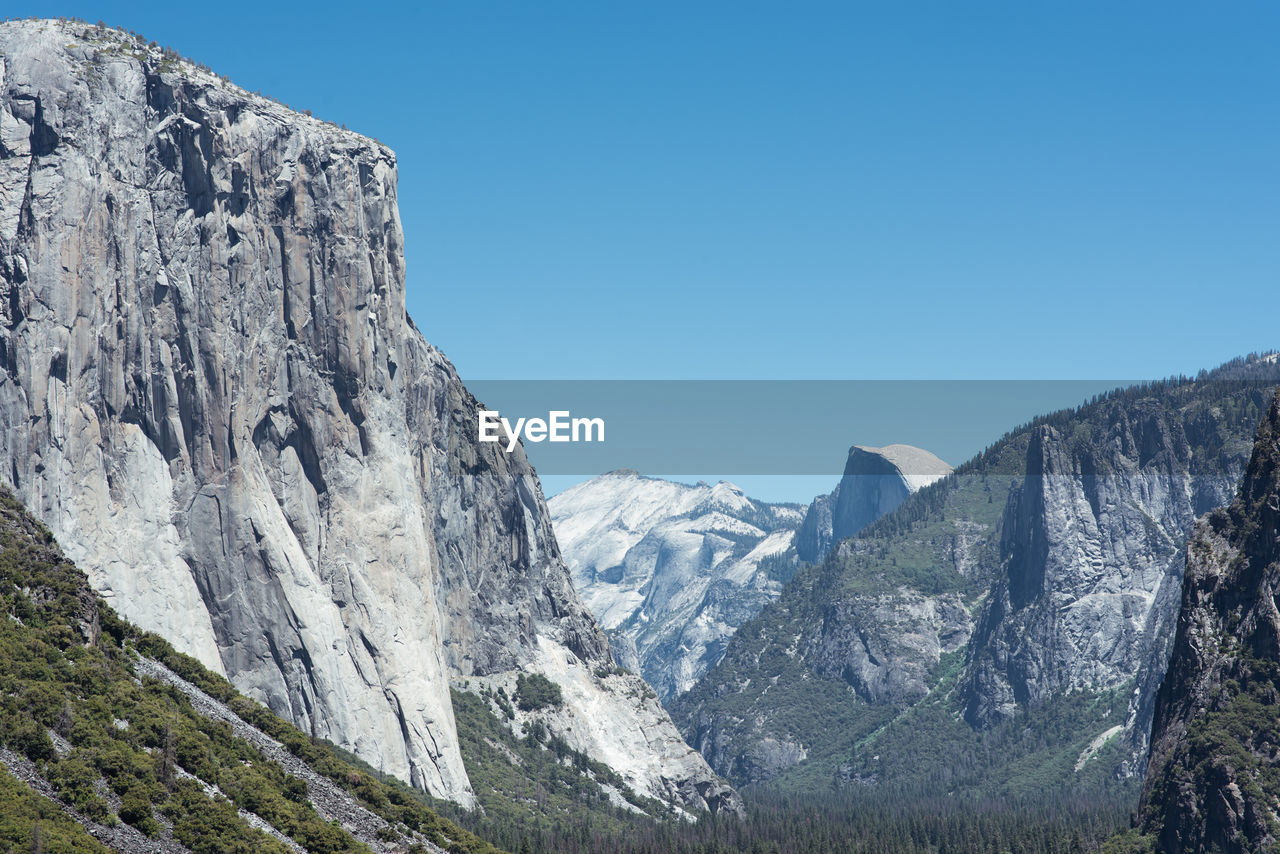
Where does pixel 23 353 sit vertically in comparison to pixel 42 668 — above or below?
above

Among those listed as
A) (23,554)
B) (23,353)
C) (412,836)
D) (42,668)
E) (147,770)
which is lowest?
(412,836)

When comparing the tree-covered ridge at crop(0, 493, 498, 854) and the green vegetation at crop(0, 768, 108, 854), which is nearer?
the green vegetation at crop(0, 768, 108, 854)

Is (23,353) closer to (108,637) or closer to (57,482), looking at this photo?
(57,482)

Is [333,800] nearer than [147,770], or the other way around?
[147,770]

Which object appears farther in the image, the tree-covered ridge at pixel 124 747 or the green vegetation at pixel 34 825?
the tree-covered ridge at pixel 124 747

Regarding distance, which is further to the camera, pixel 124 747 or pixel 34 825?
pixel 124 747

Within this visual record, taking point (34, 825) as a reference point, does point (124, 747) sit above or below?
above

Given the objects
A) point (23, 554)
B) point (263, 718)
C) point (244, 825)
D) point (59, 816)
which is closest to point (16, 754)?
point (59, 816)

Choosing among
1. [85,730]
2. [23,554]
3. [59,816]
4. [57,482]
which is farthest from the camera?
[57,482]
